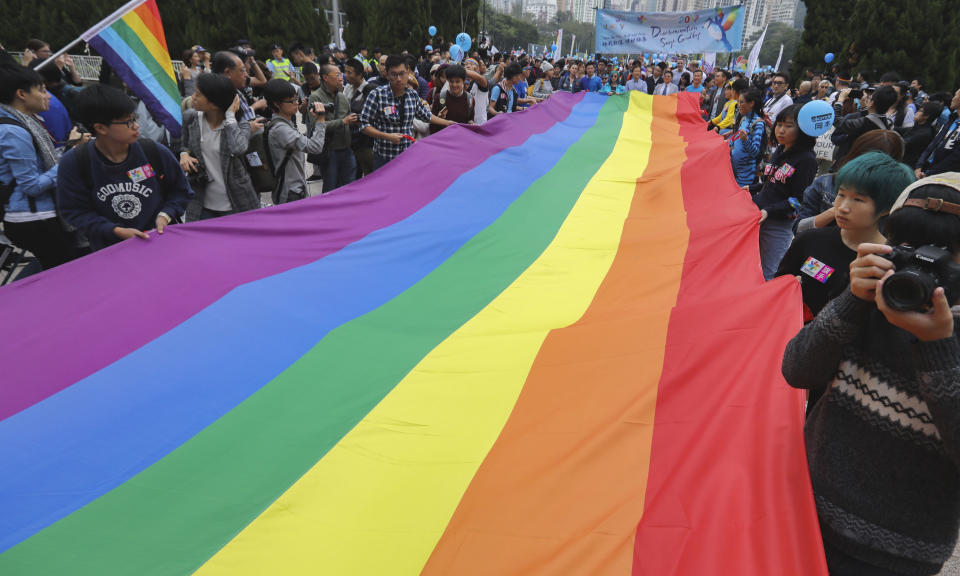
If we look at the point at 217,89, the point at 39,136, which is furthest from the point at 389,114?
the point at 39,136

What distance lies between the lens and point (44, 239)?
3.41 metres

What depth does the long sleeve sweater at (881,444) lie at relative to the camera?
46.8 inches

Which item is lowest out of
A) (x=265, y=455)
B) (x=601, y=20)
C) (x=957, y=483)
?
(x=265, y=455)

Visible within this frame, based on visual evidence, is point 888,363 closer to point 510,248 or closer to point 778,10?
point 510,248

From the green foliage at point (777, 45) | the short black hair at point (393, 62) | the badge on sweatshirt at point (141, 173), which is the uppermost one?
the short black hair at point (393, 62)

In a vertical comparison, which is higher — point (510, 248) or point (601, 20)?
point (601, 20)

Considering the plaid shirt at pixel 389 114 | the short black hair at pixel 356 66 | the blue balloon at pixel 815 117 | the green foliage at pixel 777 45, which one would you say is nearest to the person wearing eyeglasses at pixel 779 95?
the blue balloon at pixel 815 117

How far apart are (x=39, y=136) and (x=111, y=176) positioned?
0.91 m

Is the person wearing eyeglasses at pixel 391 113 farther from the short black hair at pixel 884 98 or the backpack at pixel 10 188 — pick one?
the short black hair at pixel 884 98

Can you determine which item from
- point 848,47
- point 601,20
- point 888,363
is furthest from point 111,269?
point 848,47

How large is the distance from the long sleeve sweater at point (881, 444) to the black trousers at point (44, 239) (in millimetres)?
4010

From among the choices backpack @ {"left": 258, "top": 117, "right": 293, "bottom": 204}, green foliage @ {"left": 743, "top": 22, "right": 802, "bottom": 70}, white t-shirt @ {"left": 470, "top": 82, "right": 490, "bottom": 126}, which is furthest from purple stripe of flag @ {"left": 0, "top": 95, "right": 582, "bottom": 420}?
green foliage @ {"left": 743, "top": 22, "right": 802, "bottom": 70}

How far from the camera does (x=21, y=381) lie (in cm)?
205

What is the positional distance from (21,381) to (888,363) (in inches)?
108
